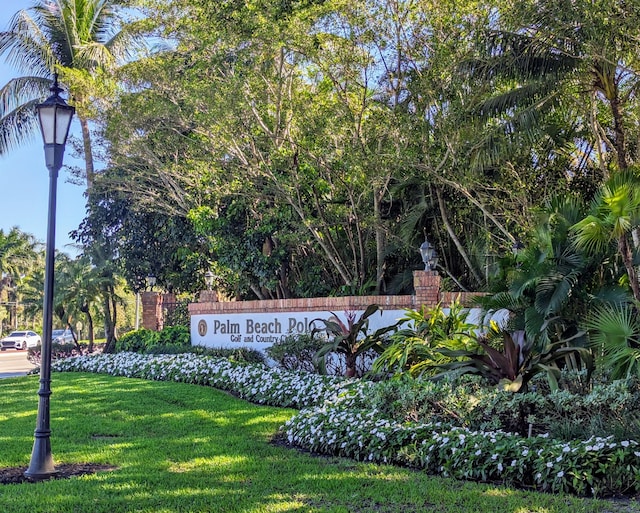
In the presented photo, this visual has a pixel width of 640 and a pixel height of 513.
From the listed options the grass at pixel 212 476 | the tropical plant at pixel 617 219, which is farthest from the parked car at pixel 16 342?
the tropical plant at pixel 617 219

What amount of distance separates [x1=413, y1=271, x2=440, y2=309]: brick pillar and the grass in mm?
3878

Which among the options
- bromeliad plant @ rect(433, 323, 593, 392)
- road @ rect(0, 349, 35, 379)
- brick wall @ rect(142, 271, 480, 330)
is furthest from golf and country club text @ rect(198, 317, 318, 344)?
road @ rect(0, 349, 35, 379)

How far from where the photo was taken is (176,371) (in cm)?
1302

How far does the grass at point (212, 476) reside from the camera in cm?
465

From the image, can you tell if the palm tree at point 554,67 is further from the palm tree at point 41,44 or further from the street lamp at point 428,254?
the palm tree at point 41,44

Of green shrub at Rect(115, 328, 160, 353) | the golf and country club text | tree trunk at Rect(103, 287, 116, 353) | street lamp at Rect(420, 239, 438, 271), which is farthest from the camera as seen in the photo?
tree trunk at Rect(103, 287, 116, 353)

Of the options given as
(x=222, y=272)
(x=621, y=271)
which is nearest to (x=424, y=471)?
(x=621, y=271)

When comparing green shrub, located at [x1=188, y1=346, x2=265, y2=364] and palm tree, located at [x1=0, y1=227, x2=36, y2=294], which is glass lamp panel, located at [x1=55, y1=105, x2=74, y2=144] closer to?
green shrub, located at [x1=188, y1=346, x2=265, y2=364]

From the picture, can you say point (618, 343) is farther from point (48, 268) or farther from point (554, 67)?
point (48, 268)

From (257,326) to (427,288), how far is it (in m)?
4.70

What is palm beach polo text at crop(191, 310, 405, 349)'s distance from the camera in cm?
1248

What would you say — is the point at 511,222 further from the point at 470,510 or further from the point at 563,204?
Answer: the point at 470,510

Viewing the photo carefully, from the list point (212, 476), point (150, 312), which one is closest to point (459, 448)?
point (212, 476)

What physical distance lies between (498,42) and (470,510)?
790 centimetres
